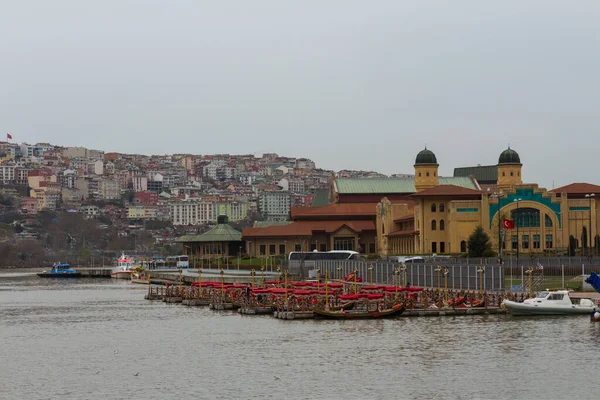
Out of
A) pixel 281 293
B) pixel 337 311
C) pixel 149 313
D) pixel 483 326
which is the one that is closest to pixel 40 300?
pixel 149 313

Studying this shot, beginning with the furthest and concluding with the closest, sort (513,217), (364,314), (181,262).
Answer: (181,262)
(513,217)
(364,314)

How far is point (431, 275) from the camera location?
3346 inches

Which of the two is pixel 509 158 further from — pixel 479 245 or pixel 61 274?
Result: pixel 61 274

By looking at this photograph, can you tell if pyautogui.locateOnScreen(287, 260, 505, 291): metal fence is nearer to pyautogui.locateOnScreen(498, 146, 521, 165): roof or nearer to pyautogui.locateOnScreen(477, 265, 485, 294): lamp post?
pyautogui.locateOnScreen(477, 265, 485, 294): lamp post

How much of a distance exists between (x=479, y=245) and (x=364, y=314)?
45831 millimetres

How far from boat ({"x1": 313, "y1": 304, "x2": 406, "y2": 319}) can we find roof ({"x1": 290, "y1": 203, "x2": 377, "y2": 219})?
300 ft

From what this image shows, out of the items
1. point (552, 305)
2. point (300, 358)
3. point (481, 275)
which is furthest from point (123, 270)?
point (300, 358)

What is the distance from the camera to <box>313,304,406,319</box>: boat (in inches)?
2653

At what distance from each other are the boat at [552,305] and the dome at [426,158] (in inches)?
3658

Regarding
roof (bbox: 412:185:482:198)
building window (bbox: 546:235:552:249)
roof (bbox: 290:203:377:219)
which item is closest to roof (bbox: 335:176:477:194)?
roof (bbox: 290:203:377:219)

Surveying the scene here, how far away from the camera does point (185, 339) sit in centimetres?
6088

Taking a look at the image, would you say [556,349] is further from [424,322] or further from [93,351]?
[93,351]

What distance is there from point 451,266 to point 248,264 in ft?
225

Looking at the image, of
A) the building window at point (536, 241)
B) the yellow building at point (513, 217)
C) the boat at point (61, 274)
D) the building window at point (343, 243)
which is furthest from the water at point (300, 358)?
the boat at point (61, 274)
